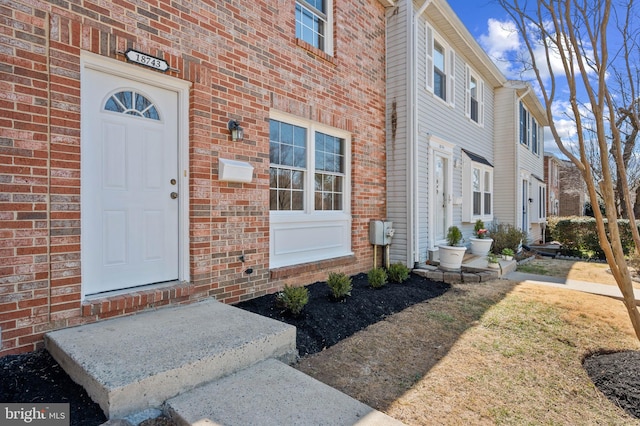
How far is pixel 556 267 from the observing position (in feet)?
29.3

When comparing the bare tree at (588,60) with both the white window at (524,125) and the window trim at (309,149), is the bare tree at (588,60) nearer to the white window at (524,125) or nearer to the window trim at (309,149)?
the window trim at (309,149)

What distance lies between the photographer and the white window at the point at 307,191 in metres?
5.03

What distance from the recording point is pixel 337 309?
4.43m

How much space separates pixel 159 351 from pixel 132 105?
2439 mm

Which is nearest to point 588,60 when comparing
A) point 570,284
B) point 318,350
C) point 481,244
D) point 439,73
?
point 318,350

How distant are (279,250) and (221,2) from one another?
323cm

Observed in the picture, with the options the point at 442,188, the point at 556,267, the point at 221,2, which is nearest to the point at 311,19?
the point at 221,2

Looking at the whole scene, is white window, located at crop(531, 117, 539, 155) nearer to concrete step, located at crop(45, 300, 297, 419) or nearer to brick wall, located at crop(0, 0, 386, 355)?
brick wall, located at crop(0, 0, 386, 355)

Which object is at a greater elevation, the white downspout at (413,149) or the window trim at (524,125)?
the window trim at (524,125)

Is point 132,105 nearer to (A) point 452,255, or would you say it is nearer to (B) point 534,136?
(A) point 452,255

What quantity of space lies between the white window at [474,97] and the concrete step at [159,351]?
9.16 m

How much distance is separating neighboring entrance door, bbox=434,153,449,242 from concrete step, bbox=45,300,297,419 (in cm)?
586

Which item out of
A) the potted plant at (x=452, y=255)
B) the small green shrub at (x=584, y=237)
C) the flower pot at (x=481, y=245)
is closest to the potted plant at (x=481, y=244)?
the flower pot at (x=481, y=245)

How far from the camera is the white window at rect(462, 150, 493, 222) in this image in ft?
31.1
